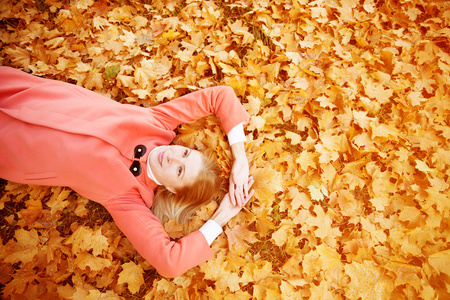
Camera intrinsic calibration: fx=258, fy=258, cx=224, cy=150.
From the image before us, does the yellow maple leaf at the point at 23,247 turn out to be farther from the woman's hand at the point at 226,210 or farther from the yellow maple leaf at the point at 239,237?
the yellow maple leaf at the point at 239,237

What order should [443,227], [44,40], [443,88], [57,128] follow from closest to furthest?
1. [57,128]
2. [443,227]
3. [443,88]
4. [44,40]

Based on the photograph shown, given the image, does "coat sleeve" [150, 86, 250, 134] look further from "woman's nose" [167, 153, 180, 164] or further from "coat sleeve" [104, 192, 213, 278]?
"coat sleeve" [104, 192, 213, 278]

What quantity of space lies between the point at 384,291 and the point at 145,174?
7.58 feet

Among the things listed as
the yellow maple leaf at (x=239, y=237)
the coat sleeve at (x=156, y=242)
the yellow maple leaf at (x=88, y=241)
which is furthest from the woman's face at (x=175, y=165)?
the yellow maple leaf at (x=88, y=241)

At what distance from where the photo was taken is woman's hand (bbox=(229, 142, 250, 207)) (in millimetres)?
2410

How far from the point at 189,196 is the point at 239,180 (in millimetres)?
499

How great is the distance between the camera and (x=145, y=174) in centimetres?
240

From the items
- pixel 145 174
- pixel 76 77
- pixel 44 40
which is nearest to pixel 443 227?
pixel 145 174

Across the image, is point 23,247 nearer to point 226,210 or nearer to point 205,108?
point 226,210

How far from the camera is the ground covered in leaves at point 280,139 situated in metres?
2.34

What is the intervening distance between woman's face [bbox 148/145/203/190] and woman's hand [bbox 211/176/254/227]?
1.22 ft

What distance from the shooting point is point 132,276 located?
7.91ft

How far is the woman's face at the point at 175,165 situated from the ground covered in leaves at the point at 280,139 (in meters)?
0.38

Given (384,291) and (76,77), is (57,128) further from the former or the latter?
(384,291)
